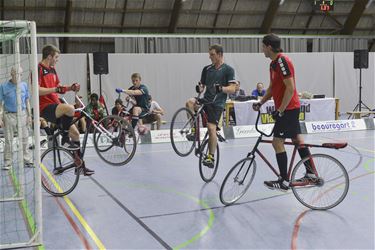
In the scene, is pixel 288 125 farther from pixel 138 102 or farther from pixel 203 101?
pixel 138 102

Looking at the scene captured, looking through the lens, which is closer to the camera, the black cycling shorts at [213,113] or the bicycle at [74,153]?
the bicycle at [74,153]

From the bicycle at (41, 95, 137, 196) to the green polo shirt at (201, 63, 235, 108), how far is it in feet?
3.73

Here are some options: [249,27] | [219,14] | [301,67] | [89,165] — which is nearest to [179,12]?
[219,14]

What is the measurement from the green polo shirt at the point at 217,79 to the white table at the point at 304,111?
6003 millimetres

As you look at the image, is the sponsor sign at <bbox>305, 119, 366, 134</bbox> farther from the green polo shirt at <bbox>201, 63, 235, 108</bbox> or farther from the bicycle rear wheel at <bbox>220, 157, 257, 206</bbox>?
the bicycle rear wheel at <bbox>220, 157, 257, 206</bbox>

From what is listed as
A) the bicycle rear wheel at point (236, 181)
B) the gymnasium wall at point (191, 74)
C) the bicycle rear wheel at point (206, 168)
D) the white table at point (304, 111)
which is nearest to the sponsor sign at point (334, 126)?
the white table at point (304, 111)

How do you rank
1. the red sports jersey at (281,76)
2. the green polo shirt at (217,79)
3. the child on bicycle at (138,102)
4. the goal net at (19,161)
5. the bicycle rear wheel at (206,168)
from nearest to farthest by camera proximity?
the goal net at (19,161), the red sports jersey at (281,76), the green polo shirt at (217,79), the bicycle rear wheel at (206,168), the child on bicycle at (138,102)

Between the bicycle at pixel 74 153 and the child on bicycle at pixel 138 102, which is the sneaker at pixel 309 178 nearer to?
the bicycle at pixel 74 153

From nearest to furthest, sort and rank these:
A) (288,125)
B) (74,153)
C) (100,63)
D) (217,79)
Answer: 1. (288,125)
2. (74,153)
3. (217,79)
4. (100,63)

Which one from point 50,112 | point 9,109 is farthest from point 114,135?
point 9,109

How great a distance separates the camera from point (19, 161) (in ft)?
18.4

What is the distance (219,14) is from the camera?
56.9 ft

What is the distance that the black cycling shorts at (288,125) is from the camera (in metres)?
4.49

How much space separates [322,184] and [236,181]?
869 mm
